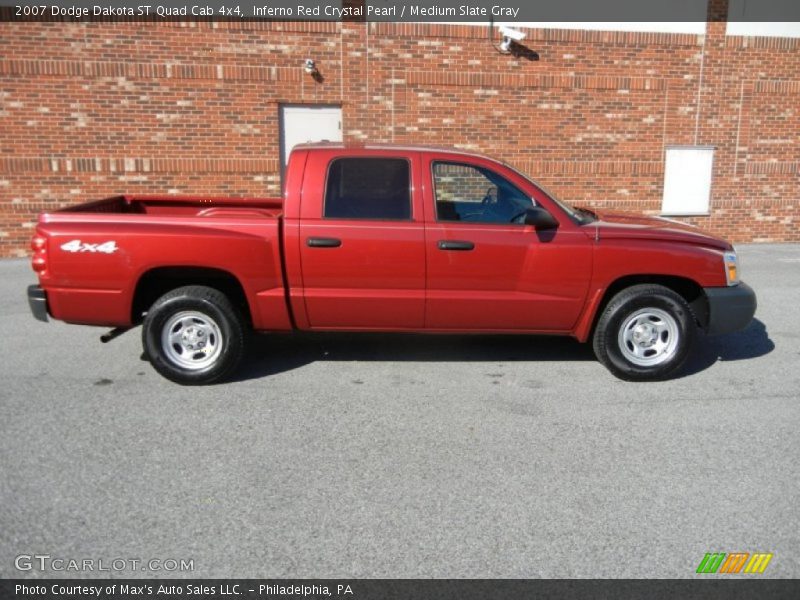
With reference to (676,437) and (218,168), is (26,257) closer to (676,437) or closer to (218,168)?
(218,168)

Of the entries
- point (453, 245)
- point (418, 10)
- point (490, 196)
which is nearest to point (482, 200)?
point (490, 196)

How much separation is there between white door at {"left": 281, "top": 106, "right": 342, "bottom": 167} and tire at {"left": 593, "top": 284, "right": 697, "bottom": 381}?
7.22 m

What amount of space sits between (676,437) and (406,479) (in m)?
1.82

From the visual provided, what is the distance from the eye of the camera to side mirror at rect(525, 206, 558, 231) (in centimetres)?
519

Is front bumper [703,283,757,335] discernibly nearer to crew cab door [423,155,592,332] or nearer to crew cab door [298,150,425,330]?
crew cab door [423,155,592,332]

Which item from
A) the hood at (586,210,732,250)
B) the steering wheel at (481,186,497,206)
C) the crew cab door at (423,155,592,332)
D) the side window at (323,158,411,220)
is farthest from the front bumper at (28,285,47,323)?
the hood at (586,210,732,250)

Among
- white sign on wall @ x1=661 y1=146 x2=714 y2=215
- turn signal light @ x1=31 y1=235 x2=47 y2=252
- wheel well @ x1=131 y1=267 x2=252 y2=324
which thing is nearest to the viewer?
turn signal light @ x1=31 y1=235 x2=47 y2=252

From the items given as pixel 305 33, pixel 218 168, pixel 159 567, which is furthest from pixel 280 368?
pixel 305 33

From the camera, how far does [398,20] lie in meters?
11.3

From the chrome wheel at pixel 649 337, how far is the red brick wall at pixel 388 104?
6931 millimetres

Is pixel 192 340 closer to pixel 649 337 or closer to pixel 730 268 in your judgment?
pixel 649 337

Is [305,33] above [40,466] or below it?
above

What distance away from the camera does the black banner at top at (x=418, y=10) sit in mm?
10609

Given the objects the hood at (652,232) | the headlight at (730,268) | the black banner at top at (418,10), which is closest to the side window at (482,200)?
the hood at (652,232)
